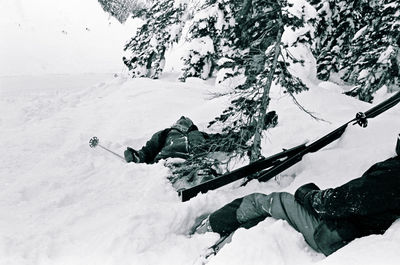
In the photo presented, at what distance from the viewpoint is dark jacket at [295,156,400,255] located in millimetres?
2932

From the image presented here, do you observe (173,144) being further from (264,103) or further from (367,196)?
(367,196)

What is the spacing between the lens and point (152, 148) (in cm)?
734

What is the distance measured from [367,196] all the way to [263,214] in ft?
4.32

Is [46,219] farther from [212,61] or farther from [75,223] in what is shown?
[212,61]

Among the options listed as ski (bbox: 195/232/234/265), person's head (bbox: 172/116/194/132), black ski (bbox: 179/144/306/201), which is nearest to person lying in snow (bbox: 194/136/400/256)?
ski (bbox: 195/232/234/265)

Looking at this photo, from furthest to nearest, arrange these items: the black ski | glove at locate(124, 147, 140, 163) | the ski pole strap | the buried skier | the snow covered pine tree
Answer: the snow covered pine tree
glove at locate(124, 147, 140, 163)
the buried skier
the ski pole strap
the black ski

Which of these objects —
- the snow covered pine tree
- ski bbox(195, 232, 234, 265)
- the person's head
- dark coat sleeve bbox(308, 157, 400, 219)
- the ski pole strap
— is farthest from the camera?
the snow covered pine tree

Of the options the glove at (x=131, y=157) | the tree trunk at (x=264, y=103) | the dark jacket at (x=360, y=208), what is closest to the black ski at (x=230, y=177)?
the tree trunk at (x=264, y=103)

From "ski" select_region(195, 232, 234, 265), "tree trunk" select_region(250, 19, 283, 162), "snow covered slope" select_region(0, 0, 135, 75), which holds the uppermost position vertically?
"snow covered slope" select_region(0, 0, 135, 75)

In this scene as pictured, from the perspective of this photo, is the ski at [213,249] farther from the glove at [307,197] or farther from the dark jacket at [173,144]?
the dark jacket at [173,144]

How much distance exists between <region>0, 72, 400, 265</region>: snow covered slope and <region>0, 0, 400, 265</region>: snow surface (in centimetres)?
2

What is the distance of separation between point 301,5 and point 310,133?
97.1 inches

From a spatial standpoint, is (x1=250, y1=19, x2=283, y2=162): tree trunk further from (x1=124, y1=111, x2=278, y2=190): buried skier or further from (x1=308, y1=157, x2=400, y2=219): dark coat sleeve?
(x1=308, y1=157, x2=400, y2=219): dark coat sleeve

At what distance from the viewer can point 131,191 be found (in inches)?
224
